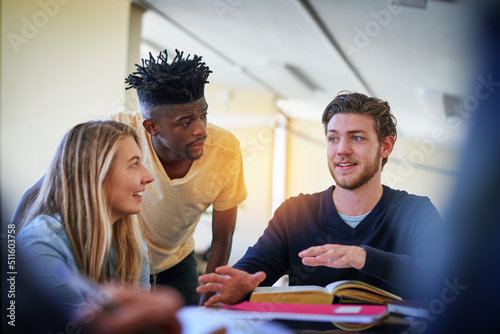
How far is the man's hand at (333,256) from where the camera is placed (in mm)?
997

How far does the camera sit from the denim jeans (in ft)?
5.74

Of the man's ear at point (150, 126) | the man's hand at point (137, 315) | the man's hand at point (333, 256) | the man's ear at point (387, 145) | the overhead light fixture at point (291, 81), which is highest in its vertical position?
the overhead light fixture at point (291, 81)

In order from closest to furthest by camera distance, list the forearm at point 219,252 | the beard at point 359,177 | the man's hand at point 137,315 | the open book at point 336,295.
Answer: the man's hand at point 137,315, the open book at point 336,295, the beard at point 359,177, the forearm at point 219,252

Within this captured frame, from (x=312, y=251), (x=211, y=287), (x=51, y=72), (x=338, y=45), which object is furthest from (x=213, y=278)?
(x=338, y=45)

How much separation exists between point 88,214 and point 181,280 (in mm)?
792

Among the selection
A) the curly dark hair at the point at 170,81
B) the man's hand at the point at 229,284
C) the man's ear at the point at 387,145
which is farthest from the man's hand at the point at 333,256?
the curly dark hair at the point at 170,81

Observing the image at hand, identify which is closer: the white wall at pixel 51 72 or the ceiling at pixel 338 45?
the ceiling at pixel 338 45

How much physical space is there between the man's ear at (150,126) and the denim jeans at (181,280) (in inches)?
19.1

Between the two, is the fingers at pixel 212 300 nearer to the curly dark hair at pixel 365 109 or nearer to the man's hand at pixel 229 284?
the man's hand at pixel 229 284

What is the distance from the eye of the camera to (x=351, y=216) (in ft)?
4.55

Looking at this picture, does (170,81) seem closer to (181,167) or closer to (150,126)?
(150,126)

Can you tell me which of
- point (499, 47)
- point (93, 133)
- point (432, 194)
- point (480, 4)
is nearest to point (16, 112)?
point (93, 133)

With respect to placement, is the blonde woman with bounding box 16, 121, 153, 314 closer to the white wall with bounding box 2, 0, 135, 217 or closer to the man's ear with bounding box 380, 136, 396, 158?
the man's ear with bounding box 380, 136, 396, 158

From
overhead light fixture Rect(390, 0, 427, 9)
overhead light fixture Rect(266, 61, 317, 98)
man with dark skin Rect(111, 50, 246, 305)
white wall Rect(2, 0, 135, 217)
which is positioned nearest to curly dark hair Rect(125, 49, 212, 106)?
man with dark skin Rect(111, 50, 246, 305)
